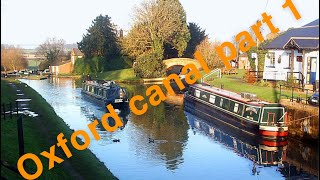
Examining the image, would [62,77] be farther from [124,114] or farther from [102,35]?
[124,114]

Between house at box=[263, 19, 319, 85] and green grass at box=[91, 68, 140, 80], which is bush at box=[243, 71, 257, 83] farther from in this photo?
green grass at box=[91, 68, 140, 80]

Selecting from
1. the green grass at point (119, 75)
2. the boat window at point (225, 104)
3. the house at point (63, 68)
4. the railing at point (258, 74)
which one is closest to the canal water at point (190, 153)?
the boat window at point (225, 104)

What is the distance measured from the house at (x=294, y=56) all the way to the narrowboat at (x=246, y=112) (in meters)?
3.04

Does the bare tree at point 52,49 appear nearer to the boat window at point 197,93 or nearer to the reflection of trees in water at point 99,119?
the reflection of trees in water at point 99,119

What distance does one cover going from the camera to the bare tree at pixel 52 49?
54.1 m

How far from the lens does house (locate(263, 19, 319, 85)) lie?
59.2 feet

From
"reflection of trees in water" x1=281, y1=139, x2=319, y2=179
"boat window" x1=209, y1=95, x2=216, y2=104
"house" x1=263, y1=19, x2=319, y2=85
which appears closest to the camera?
"reflection of trees in water" x1=281, y1=139, x2=319, y2=179

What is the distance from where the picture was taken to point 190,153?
512 inches

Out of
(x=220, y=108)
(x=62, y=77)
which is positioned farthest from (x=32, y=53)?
(x=220, y=108)

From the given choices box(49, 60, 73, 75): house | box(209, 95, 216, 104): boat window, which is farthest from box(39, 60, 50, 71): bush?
box(209, 95, 216, 104): boat window

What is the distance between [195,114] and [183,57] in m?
21.2

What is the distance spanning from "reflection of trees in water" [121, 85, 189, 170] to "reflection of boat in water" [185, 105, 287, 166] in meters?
1.16

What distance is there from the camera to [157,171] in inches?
433

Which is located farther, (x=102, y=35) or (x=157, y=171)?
(x=102, y=35)
